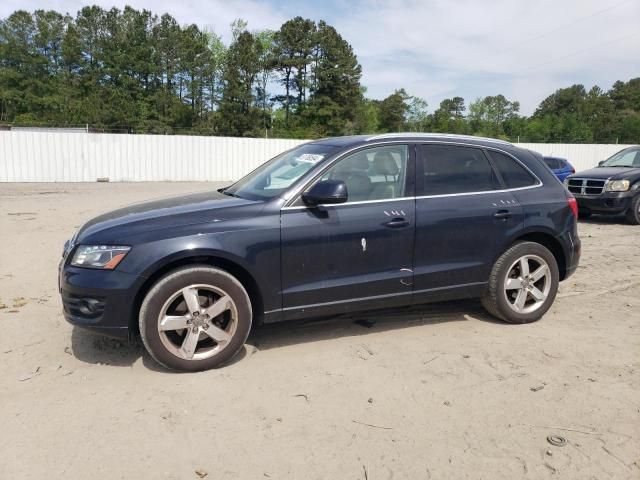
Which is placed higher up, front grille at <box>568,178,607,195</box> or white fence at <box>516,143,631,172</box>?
white fence at <box>516,143,631,172</box>

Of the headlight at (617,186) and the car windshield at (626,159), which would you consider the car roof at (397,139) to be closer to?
the headlight at (617,186)

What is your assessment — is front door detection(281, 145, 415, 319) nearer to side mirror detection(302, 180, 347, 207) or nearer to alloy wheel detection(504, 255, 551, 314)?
side mirror detection(302, 180, 347, 207)

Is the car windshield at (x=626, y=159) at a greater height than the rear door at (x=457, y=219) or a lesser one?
greater

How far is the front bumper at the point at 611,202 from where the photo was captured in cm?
1070

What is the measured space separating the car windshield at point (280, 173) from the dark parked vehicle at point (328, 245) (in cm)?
2

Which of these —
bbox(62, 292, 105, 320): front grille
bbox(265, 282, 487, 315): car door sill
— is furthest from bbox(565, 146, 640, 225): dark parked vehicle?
bbox(62, 292, 105, 320): front grille

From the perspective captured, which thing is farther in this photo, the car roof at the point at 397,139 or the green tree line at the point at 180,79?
the green tree line at the point at 180,79

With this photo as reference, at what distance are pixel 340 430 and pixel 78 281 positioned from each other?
2.03 meters

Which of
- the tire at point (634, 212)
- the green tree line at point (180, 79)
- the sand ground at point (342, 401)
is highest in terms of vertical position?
the green tree line at point (180, 79)

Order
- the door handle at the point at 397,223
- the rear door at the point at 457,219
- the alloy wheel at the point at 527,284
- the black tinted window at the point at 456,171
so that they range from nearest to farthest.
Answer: the door handle at the point at 397,223, the rear door at the point at 457,219, the black tinted window at the point at 456,171, the alloy wheel at the point at 527,284

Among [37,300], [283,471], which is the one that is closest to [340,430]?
[283,471]

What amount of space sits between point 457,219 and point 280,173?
1.56m

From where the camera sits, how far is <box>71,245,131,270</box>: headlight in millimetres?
3527

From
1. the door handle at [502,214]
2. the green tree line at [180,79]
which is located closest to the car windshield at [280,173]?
the door handle at [502,214]
